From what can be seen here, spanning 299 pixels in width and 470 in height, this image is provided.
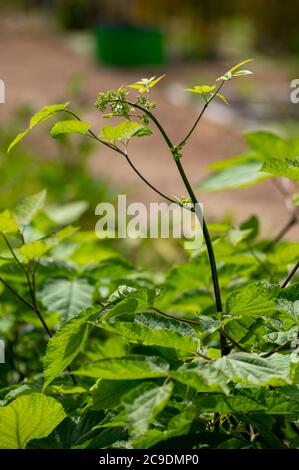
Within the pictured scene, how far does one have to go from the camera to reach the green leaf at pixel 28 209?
4.23 ft

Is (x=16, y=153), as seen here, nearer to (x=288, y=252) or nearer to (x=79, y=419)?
(x=288, y=252)

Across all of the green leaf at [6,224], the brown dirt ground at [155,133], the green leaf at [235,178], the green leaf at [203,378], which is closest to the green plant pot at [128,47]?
the brown dirt ground at [155,133]

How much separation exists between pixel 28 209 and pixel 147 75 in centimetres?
969

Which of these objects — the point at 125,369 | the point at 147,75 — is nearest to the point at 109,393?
the point at 125,369

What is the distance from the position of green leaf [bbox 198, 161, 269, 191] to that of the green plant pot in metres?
10.2

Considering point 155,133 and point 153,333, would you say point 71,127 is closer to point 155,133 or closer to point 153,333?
point 153,333

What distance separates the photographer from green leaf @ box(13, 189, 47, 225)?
4.23 feet

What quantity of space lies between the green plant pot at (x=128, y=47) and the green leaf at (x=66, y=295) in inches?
412

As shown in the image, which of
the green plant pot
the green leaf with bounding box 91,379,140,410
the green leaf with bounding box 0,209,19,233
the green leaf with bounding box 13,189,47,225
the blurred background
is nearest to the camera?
the green leaf with bounding box 91,379,140,410

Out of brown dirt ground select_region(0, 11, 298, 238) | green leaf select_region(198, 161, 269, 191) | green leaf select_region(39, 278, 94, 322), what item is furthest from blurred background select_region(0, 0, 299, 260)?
green leaf select_region(39, 278, 94, 322)

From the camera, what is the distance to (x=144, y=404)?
75 cm

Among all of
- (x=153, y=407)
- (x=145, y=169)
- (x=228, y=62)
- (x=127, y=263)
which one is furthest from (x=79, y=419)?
(x=228, y=62)

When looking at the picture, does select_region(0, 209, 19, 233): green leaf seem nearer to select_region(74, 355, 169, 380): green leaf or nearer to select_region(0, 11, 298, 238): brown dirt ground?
select_region(74, 355, 169, 380): green leaf

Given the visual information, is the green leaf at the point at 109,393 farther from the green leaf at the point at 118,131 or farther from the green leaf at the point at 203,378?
the green leaf at the point at 118,131
